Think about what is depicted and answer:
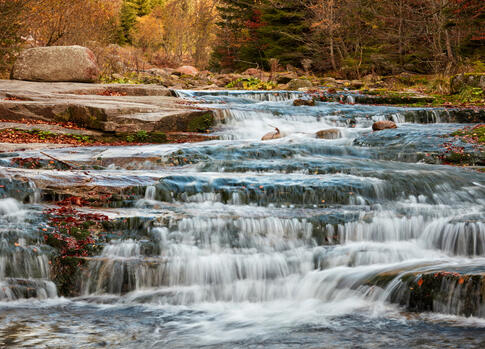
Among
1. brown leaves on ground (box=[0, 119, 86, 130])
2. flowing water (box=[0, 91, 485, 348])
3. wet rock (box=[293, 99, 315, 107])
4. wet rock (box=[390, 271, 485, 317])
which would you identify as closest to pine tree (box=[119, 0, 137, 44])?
wet rock (box=[293, 99, 315, 107])

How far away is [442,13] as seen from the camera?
19.9 m

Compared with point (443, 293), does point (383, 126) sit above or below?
above

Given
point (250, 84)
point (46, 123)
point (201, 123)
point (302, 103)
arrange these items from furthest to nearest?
point (250, 84)
point (302, 103)
point (201, 123)
point (46, 123)

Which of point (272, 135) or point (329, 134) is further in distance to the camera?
point (272, 135)

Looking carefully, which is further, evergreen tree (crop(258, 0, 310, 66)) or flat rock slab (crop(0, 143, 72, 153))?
evergreen tree (crop(258, 0, 310, 66))

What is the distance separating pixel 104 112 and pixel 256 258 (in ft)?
26.0

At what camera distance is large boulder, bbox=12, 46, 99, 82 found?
1761cm

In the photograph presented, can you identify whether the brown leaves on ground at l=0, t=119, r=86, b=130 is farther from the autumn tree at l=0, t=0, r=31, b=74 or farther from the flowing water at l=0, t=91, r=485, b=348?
the autumn tree at l=0, t=0, r=31, b=74

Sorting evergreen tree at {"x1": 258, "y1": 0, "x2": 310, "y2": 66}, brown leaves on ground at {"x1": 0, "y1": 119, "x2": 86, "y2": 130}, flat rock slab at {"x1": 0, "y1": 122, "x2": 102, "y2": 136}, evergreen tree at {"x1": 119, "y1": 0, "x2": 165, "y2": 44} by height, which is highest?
evergreen tree at {"x1": 119, "y1": 0, "x2": 165, "y2": 44}

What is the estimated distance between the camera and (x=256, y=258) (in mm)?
5598

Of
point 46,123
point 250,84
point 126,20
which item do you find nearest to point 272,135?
point 46,123

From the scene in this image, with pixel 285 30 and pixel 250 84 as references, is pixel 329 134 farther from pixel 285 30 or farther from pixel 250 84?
pixel 285 30

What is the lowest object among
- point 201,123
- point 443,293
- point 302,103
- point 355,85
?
point 443,293

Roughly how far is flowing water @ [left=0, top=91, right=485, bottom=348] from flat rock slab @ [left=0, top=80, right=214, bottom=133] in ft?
9.93
